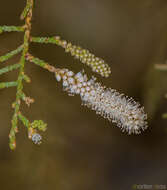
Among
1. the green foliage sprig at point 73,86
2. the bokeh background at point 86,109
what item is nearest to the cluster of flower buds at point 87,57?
the green foliage sprig at point 73,86

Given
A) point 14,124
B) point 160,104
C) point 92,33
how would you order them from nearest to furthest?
point 14,124 → point 92,33 → point 160,104

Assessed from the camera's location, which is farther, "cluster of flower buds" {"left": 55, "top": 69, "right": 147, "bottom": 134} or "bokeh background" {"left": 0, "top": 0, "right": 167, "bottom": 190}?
"bokeh background" {"left": 0, "top": 0, "right": 167, "bottom": 190}

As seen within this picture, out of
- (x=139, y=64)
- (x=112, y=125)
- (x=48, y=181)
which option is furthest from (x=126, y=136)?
(x=48, y=181)

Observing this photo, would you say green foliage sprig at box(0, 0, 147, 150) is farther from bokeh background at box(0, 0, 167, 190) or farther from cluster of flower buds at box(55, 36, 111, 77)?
bokeh background at box(0, 0, 167, 190)

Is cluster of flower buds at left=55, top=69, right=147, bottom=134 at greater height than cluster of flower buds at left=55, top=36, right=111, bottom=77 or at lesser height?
lesser

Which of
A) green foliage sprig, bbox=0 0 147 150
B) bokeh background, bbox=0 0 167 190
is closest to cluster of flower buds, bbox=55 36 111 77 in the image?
green foliage sprig, bbox=0 0 147 150

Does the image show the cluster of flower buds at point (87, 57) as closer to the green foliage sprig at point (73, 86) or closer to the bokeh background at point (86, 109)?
the green foliage sprig at point (73, 86)

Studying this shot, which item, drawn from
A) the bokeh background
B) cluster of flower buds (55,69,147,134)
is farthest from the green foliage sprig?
the bokeh background

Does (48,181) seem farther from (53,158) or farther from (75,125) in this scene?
(75,125)

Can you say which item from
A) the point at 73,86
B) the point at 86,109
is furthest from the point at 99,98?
the point at 86,109
